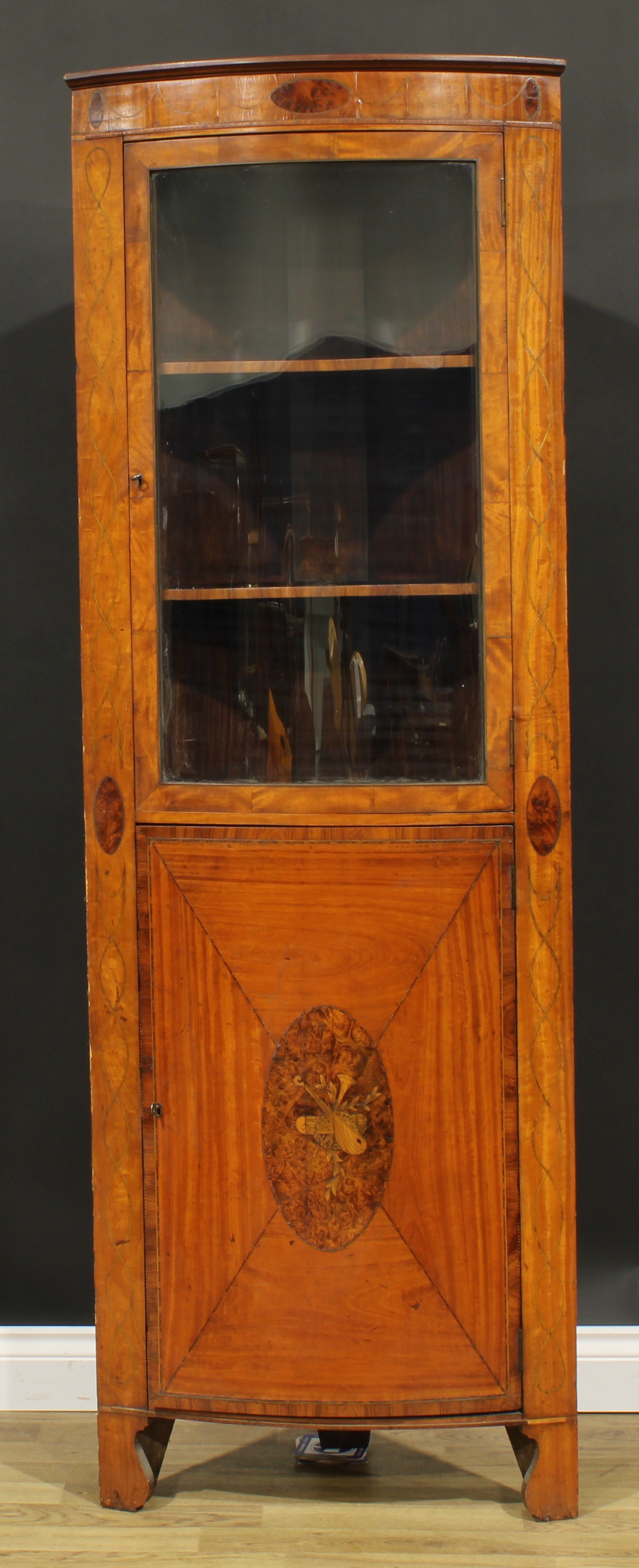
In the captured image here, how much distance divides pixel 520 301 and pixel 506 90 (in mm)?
290

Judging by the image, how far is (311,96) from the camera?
181 cm

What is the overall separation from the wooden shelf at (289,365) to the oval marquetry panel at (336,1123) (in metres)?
0.92

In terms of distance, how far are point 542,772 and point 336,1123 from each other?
0.59 meters

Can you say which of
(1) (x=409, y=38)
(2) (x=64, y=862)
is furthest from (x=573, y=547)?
(2) (x=64, y=862)

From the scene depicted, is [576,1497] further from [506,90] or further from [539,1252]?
[506,90]

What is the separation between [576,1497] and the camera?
Result: 197cm

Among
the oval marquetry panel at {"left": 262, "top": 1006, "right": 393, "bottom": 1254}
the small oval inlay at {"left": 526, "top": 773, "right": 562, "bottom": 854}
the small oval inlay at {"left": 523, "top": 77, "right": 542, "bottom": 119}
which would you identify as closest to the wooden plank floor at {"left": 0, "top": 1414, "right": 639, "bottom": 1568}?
the oval marquetry panel at {"left": 262, "top": 1006, "right": 393, "bottom": 1254}

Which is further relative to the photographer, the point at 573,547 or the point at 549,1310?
the point at 573,547

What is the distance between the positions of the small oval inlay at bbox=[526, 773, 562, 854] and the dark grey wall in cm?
49

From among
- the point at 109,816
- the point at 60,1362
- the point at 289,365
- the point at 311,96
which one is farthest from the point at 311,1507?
the point at 311,96

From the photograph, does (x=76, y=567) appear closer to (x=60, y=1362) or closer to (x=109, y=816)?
(x=109, y=816)

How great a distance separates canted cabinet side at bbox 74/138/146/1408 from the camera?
187cm

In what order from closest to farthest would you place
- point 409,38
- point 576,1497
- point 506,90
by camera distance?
point 506,90 < point 576,1497 < point 409,38

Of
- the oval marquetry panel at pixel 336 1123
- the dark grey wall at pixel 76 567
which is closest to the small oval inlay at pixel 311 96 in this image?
the dark grey wall at pixel 76 567
